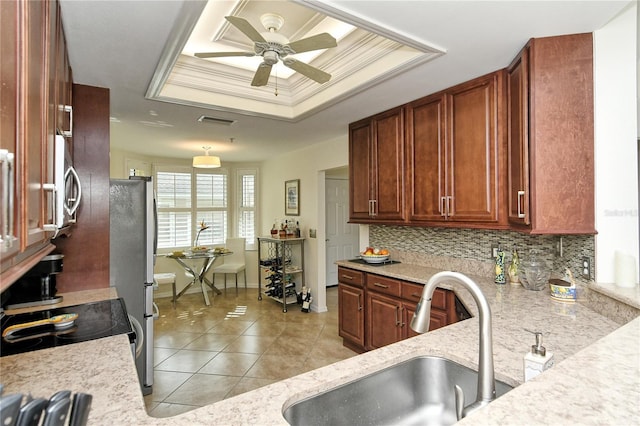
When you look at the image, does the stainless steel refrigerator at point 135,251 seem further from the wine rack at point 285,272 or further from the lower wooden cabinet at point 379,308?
the wine rack at point 285,272

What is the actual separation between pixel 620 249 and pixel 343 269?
7.45ft

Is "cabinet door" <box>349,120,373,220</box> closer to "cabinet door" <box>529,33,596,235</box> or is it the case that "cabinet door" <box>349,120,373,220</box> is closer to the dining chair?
"cabinet door" <box>529,33,596,235</box>

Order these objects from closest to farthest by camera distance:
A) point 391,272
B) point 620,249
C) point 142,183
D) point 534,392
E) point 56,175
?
point 534,392, point 56,175, point 620,249, point 142,183, point 391,272

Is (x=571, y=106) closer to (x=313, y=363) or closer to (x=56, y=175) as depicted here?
(x=56, y=175)

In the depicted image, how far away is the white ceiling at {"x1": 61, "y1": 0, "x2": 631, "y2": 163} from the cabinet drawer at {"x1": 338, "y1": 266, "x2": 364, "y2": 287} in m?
1.61

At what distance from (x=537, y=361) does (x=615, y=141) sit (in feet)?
5.09

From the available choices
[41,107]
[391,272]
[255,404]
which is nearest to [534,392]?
[255,404]

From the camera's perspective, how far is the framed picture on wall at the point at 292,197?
536cm

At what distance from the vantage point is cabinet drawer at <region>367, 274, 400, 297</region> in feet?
9.62

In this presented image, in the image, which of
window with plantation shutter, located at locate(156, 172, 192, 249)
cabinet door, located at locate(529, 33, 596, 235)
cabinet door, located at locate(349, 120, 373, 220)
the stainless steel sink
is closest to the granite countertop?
the stainless steel sink

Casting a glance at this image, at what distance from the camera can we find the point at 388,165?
3260mm

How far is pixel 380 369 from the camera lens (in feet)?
3.84

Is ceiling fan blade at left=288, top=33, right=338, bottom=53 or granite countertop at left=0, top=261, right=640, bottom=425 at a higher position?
ceiling fan blade at left=288, top=33, right=338, bottom=53

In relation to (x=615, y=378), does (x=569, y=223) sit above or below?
above
